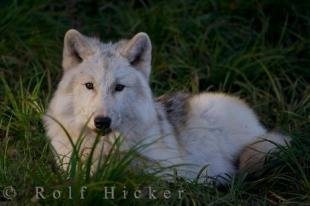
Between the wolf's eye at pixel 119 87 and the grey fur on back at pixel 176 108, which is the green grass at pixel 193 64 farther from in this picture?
the grey fur on back at pixel 176 108

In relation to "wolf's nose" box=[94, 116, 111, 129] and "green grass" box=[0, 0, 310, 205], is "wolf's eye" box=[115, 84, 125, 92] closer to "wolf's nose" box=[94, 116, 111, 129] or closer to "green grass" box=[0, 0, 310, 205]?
"wolf's nose" box=[94, 116, 111, 129]

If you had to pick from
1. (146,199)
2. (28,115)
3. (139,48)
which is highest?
(139,48)

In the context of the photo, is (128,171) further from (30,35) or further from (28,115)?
(30,35)

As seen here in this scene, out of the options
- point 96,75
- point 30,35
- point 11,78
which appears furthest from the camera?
point 30,35

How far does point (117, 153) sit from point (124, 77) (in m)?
0.79

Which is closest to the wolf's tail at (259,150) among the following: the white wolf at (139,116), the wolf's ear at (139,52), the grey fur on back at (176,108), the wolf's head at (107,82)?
the white wolf at (139,116)

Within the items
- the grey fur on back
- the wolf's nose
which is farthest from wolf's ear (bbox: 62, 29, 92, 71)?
the grey fur on back

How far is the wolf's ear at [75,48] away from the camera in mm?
6359

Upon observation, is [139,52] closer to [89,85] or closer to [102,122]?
[89,85]

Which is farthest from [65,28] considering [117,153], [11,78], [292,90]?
[117,153]

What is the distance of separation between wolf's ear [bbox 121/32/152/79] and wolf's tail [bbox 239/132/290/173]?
1225 mm

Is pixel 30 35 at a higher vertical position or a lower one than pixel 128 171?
higher

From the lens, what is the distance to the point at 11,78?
8.19 metres

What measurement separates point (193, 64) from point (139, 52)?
2.32m
